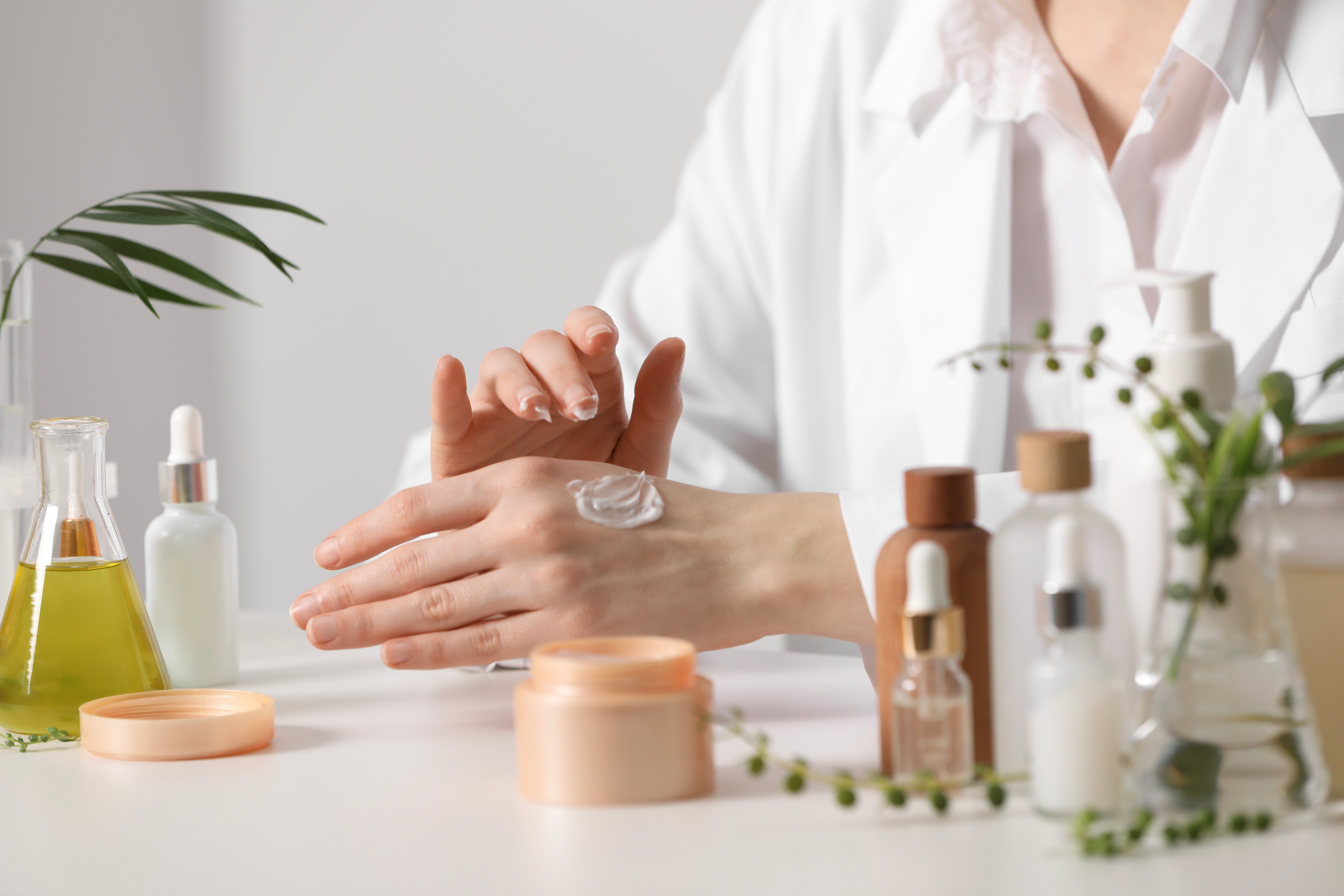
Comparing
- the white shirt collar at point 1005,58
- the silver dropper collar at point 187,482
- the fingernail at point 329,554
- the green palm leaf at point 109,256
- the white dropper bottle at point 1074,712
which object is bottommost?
the white dropper bottle at point 1074,712

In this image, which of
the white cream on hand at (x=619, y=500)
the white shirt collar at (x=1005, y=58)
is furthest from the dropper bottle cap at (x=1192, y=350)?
the white shirt collar at (x=1005, y=58)

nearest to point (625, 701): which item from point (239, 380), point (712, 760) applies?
point (712, 760)

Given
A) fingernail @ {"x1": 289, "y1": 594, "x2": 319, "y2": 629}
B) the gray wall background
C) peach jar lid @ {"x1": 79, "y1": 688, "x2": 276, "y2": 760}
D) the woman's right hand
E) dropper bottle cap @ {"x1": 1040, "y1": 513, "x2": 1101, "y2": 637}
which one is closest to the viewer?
dropper bottle cap @ {"x1": 1040, "y1": 513, "x2": 1101, "y2": 637}

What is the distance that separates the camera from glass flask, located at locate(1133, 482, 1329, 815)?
446mm

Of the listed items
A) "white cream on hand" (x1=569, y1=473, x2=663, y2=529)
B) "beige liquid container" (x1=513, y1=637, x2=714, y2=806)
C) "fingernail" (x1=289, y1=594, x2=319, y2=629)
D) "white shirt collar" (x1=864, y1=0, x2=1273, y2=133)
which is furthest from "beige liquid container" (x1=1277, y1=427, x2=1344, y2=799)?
"white shirt collar" (x1=864, y1=0, x2=1273, y2=133)

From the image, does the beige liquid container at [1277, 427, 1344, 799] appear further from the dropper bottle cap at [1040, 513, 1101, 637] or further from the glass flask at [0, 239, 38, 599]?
the glass flask at [0, 239, 38, 599]

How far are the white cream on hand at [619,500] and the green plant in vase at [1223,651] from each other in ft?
1.22

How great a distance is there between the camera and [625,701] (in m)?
0.50

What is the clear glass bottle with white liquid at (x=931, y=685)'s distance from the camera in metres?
0.46

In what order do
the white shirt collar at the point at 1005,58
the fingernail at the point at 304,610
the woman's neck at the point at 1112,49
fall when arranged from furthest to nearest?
the woman's neck at the point at 1112,49 < the white shirt collar at the point at 1005,58 < the fingernail at the point at 304,610

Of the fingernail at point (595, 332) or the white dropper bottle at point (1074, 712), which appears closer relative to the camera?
the white dropper bottle at point (1074, 712)

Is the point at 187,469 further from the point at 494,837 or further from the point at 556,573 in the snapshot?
the point at 494,837

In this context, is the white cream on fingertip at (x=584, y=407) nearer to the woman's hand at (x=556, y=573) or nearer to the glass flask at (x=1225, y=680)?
the woman's hand at (x=556, y=573)

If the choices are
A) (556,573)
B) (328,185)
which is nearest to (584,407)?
(556,573)
